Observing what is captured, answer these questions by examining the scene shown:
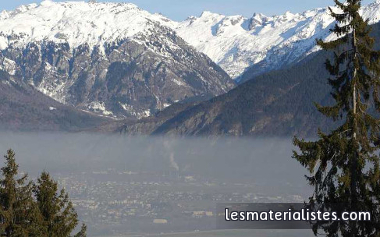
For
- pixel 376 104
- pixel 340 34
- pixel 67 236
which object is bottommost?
pixel 67 236

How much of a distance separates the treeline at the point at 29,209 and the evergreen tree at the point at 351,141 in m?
15.0

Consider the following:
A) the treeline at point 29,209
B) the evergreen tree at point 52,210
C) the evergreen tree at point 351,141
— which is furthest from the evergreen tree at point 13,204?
the evergreen tree at point 351,141

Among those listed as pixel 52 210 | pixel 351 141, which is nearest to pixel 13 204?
pixel 52 210

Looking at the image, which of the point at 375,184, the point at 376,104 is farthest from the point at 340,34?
the point at 375,184

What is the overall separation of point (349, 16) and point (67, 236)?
19578 mm

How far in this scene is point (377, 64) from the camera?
41750 mm

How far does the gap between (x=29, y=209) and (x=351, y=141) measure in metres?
17.8

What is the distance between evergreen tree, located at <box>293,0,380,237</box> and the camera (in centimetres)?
4159

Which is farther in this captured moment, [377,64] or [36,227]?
[36,227]

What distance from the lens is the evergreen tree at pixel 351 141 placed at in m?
41.6

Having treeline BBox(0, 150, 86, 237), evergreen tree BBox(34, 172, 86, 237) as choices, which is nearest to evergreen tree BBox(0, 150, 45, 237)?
treeline BBox(0, 150, 86, 237)

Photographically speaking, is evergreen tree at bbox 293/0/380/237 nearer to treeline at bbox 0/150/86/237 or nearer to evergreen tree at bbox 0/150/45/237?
treeline at bbox 0/150/86/237

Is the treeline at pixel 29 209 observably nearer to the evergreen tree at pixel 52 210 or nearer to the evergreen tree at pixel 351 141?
the evergreen tree at pixel 52 210

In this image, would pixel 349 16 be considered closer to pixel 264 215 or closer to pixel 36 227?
pixel 264 215
